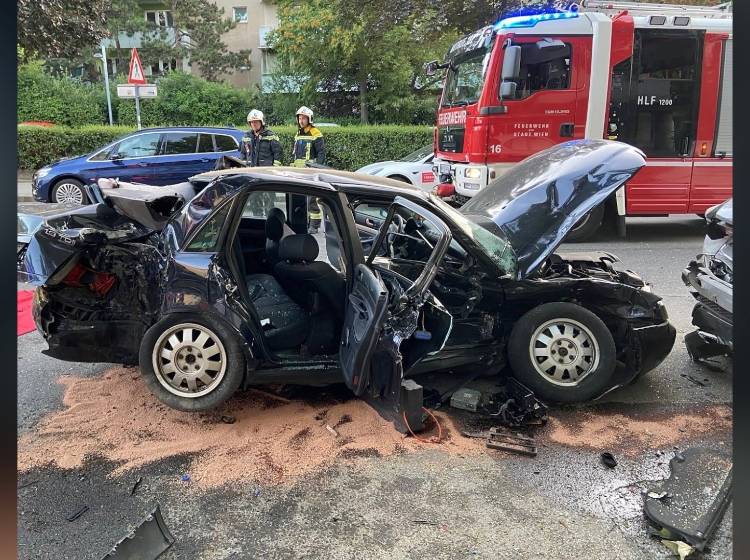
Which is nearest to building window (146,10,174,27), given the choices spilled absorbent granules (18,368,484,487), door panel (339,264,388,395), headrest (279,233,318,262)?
headrest (279,233,318,262)

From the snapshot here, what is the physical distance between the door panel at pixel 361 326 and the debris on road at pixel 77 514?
1.41 meters

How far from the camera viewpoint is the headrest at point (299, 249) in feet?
12.2

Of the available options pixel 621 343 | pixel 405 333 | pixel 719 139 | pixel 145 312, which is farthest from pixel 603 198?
pixel 719 139

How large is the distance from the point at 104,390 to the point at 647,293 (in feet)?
12.4

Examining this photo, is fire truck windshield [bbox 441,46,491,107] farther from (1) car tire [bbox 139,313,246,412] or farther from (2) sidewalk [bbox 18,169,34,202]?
(2) sidewalk [bbox 18,169,34,202]

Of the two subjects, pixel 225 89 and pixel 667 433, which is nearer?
pixel 667 433

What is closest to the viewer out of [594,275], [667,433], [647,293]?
[667,433]

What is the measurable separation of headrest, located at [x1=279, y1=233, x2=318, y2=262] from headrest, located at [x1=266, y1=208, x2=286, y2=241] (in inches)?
17.5

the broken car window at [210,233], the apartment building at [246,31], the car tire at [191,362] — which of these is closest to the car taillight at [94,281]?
the car tire at [191,362]

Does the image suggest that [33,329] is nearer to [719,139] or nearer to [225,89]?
[719,139]

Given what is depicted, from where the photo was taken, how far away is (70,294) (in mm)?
3684

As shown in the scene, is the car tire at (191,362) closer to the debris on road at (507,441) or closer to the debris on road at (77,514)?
the debris on road at (77,514)

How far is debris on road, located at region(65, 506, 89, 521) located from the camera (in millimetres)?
2740

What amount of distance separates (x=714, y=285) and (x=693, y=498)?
1.63m
